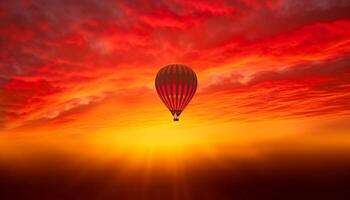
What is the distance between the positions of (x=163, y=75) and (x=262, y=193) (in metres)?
164

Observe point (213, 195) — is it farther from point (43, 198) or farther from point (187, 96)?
point (187, 96)

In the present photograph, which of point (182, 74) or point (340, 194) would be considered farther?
point (340, 194)

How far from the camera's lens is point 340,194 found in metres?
171

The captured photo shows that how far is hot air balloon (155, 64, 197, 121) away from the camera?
2031 inches

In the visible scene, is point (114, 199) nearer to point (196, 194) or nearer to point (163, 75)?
point (196, 194)

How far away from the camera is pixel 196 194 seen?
646 ft

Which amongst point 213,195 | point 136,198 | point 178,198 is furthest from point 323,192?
point 136,198

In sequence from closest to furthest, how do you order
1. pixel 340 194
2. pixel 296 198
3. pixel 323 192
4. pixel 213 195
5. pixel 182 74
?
pixel 182 74
pixel 296 198
pixel 340 194
pixel 323 192
pixel 213 195

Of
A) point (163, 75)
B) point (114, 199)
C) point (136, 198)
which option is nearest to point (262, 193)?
point (136, 198)

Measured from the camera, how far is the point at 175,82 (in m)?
51.6

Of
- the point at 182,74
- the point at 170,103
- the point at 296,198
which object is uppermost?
the point at 182,74

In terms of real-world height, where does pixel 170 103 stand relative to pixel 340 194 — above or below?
above

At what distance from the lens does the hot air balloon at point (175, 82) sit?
51.6m

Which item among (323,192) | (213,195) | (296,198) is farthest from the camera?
(213,195)
